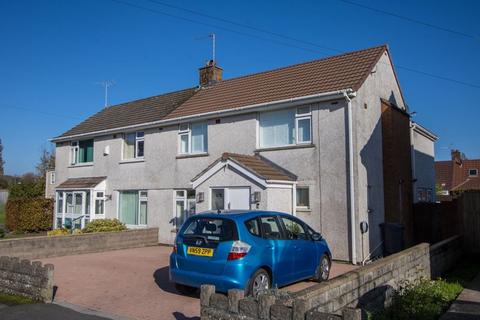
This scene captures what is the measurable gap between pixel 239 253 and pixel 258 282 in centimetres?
69

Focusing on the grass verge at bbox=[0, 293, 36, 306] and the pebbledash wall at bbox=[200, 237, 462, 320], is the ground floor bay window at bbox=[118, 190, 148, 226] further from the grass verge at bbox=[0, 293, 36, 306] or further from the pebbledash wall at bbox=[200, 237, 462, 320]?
the pebbledash wall at bbox=[200, 237, 462, 320]

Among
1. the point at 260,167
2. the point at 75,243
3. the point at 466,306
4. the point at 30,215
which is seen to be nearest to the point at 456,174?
the point at 260,167

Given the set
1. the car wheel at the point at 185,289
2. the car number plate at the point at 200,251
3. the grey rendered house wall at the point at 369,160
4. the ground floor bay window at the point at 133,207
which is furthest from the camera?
the ground floor bay window at the point at 133,207

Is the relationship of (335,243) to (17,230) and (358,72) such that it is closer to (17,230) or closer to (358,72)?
(358,72)

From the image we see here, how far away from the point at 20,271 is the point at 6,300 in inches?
22.0

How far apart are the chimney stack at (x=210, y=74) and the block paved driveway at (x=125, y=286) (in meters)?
9.65

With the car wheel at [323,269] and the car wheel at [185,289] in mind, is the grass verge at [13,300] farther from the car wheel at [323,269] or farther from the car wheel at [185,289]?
the car wheel at [323,269]

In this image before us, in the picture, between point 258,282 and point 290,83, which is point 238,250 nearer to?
point 258,282

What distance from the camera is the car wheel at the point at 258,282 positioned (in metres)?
7.35

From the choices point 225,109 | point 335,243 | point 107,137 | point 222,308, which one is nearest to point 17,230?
point 107,137

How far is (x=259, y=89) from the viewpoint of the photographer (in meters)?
16.5

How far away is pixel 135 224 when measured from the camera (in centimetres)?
1877

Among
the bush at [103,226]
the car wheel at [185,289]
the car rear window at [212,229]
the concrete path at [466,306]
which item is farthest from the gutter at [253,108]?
the car wheel at [185,289]

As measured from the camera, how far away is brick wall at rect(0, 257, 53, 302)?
8.01 meters
